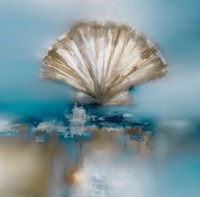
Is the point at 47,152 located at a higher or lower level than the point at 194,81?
lower

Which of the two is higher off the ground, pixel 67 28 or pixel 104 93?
pixel 67 28

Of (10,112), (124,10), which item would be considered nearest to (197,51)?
(124,10)

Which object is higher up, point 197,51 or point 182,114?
point 197,51

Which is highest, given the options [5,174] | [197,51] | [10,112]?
[197,51]

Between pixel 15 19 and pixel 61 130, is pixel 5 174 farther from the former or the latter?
pixel 15 19

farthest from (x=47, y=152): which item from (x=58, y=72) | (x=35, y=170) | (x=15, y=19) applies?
(x=15, y=19)

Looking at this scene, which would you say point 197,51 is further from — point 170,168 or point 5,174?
point 5,174
